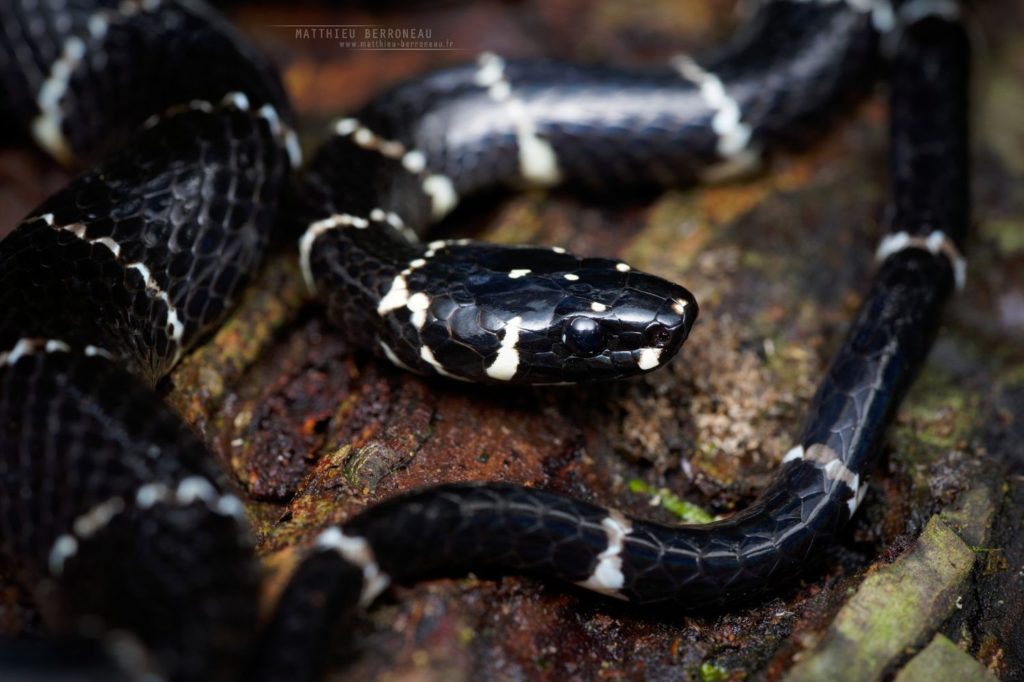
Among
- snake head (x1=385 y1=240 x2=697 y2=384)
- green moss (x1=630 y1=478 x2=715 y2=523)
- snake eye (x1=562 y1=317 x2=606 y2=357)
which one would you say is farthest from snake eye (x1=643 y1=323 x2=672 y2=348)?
green moss (x1=630 y1=478 x2=715 y2=523)

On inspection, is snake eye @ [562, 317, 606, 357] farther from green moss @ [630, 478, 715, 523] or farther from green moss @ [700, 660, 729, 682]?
green moss @ [700, 660, 729, 682]

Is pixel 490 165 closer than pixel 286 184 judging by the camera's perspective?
No

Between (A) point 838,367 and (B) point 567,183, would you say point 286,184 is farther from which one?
(A) point 838,367

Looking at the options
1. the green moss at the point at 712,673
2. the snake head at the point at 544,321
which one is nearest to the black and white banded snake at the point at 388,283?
the snake head at the point at 544,321

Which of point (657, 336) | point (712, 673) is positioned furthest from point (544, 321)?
point (712, 673)

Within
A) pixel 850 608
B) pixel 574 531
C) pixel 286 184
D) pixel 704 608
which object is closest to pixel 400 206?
pixel 286 184

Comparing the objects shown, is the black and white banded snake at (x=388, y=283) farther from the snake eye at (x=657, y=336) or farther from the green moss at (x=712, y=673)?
the green moss at (x=712, y=673)

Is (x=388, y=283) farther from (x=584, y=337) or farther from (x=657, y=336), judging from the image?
(x=657, y=336)
